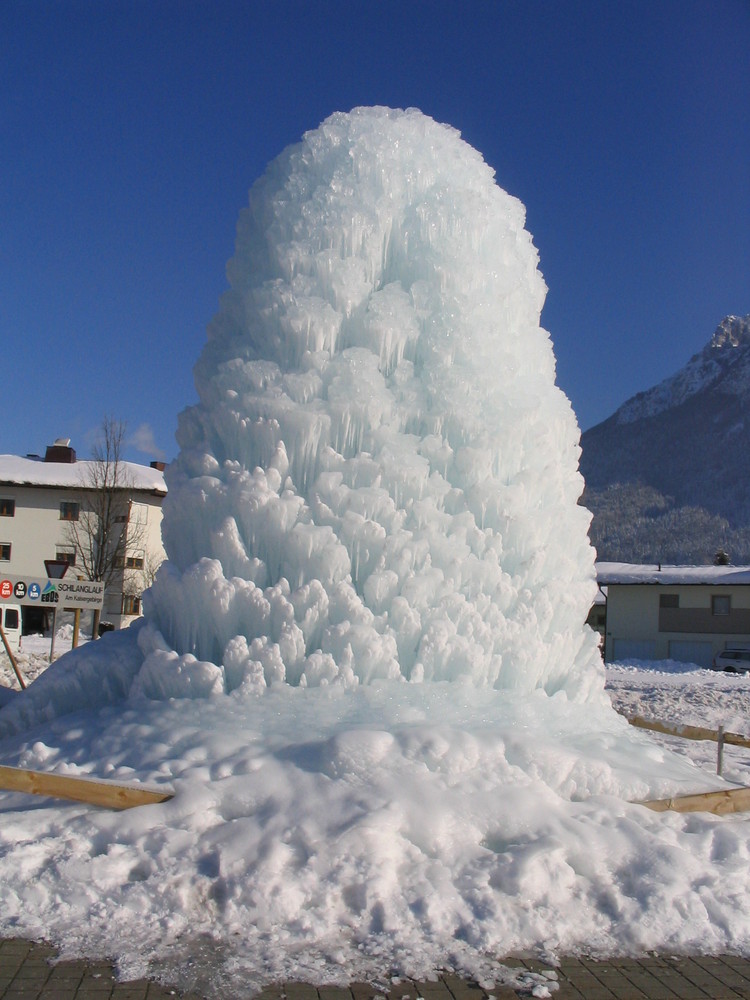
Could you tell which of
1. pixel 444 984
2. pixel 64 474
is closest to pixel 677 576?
pixel 64 474

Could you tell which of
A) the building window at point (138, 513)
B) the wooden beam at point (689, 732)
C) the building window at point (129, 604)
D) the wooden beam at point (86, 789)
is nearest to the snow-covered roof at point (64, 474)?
the building window at point (138, 513)

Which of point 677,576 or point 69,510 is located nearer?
point 677,576

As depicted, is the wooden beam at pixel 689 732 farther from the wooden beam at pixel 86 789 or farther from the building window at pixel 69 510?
the building window at pixel 69 510

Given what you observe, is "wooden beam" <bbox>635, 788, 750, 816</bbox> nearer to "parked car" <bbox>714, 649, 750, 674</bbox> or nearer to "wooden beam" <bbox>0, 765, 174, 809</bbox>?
"wooden beam" <bbox>0, 765, 174, 809</bbox>

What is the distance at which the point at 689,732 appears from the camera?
31.1 ft

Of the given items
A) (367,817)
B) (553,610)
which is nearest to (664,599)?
(553,610)

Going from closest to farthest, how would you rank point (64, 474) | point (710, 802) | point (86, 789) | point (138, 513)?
point (86, 789) < point (710, 802) < point (138, 513) < point (64, 474)

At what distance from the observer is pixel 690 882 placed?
511 centimetres

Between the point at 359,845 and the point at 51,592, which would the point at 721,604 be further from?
the point at 359,845

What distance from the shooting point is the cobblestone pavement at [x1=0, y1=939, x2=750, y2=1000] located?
3945 mm

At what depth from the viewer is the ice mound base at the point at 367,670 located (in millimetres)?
4742

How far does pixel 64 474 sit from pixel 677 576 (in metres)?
30.4

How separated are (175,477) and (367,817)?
12.8ft

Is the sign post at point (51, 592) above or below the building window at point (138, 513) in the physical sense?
below
